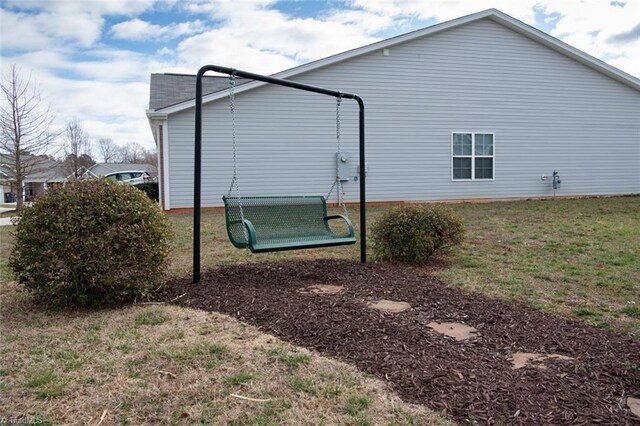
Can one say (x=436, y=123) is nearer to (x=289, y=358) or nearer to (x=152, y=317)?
(x=152, y=317)

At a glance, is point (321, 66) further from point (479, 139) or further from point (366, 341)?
point (366, 341)

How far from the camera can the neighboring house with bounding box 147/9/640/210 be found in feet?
41.9

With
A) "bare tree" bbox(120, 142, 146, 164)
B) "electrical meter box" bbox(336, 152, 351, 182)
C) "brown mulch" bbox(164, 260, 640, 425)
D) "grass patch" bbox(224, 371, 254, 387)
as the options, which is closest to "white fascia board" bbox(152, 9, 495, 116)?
"electrical meter box" bbox(336, 152, 351, 182)

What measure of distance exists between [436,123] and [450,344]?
12.1m

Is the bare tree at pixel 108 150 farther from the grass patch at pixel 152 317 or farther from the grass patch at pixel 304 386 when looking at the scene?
the grass patch at pixel 304 386

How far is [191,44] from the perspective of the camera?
38.8 ft

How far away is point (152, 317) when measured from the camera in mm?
3416

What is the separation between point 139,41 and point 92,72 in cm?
607

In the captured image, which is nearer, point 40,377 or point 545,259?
point 40,377

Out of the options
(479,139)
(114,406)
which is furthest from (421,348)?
(479,139)

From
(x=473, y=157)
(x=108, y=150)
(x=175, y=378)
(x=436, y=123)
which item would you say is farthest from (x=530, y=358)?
(x=108, y=150)

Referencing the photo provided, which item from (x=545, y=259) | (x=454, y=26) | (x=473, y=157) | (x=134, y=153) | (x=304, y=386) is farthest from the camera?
(x=134, y=153)

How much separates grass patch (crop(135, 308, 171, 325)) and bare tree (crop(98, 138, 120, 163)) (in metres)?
56.1

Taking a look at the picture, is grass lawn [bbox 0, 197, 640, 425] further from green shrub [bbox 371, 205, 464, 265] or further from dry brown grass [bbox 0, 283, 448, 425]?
green shrub [bbox 371, 205, 464, 265]
